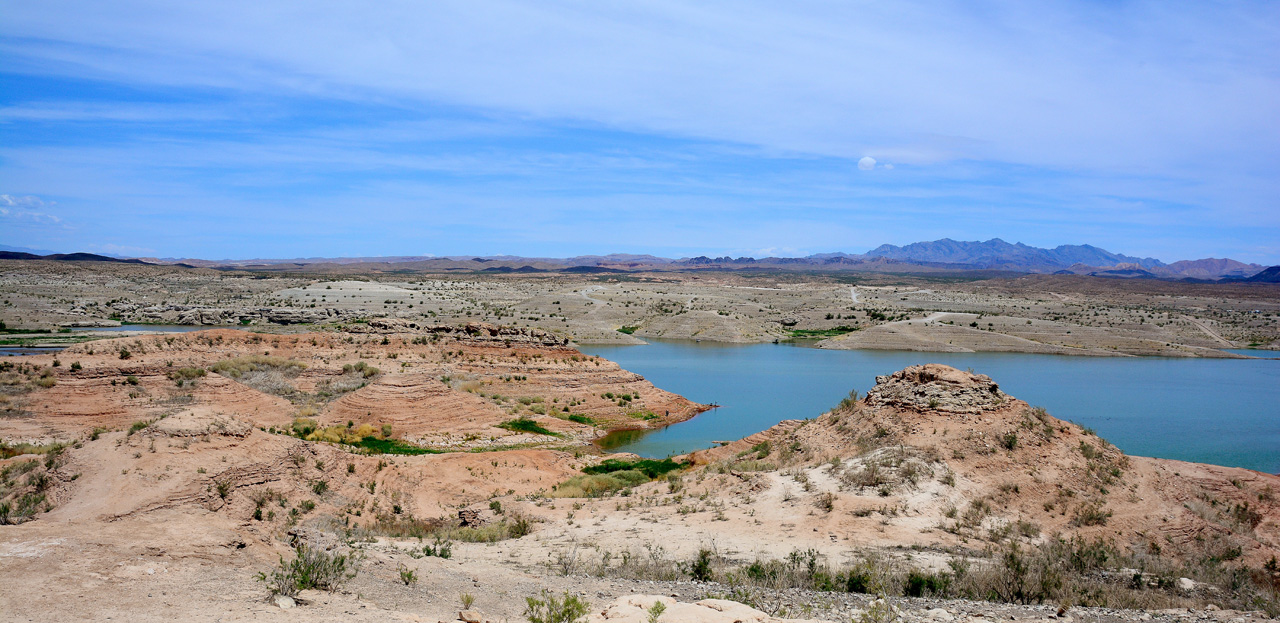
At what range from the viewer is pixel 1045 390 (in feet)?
153

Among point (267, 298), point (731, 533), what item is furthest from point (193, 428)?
point (267, 298)

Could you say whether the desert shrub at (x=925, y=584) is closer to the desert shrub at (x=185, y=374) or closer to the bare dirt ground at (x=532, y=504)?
the bare dirt ground at (x=532, y=504)

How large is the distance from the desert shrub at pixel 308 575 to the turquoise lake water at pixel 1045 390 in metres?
20.7

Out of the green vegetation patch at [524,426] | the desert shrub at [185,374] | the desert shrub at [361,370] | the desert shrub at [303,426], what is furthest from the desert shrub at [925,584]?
the desert shrub at [185,374]

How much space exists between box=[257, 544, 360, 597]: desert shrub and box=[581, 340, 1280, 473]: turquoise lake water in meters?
20.7

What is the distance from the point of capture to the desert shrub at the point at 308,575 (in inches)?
318

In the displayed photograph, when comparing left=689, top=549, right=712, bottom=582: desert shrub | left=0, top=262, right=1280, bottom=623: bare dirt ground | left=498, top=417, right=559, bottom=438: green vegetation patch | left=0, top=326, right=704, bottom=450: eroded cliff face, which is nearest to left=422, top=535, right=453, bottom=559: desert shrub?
left=0, top=262, right=1280, bottom=623: bare dirt ground

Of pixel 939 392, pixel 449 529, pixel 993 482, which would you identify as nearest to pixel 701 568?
pixel 449 529

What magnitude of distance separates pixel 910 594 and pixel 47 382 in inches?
1072

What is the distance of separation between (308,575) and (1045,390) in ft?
164

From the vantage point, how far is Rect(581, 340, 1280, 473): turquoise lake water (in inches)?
1264

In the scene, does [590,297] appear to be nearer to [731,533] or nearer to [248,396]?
[248,396]

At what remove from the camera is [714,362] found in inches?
2304

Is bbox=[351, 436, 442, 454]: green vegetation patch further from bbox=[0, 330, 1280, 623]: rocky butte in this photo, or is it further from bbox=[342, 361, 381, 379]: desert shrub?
bbox=[342, 361, 381, 379]: desert shrub
